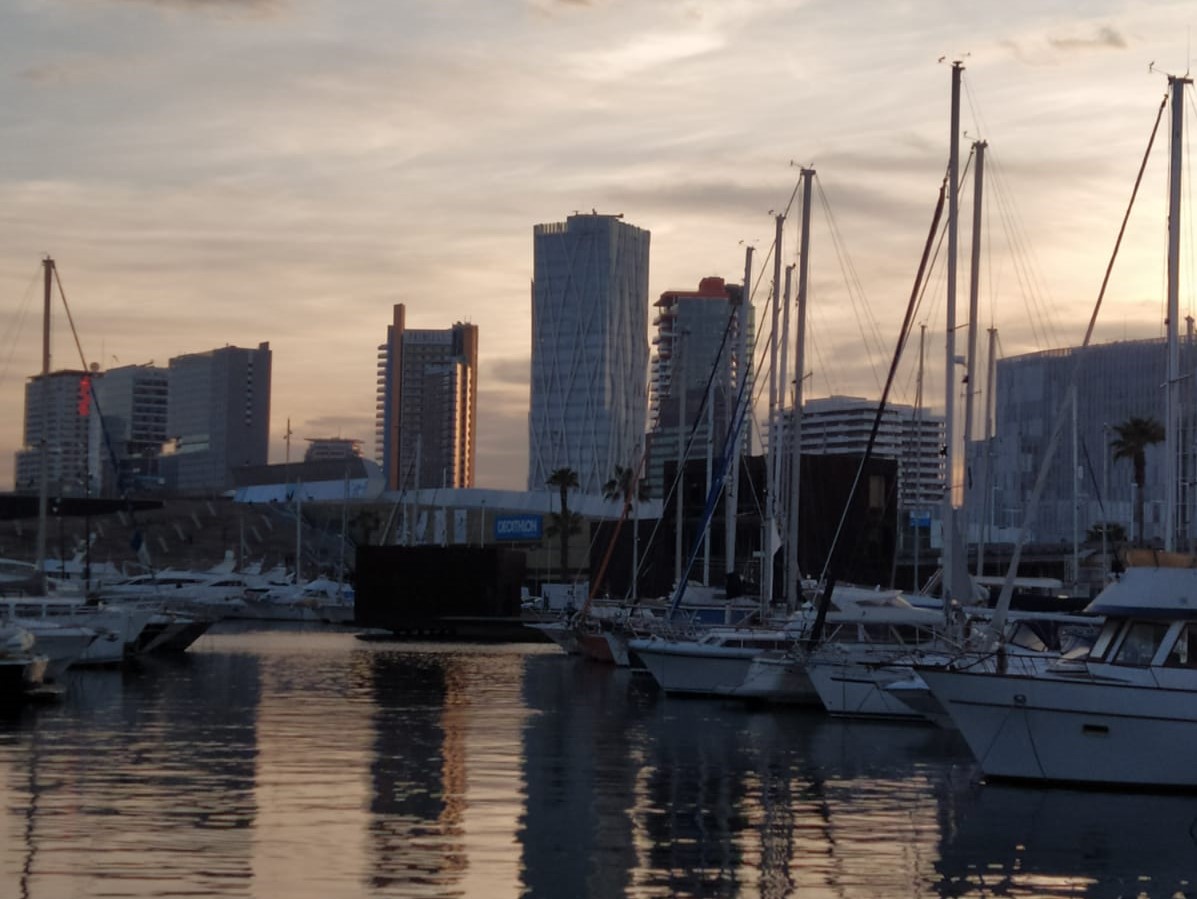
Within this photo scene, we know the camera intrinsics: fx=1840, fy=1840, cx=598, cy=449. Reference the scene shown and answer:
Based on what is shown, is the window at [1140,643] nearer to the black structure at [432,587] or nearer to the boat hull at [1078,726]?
the boat hull at [1078,726]

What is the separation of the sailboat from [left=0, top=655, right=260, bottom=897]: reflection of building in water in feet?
34.8

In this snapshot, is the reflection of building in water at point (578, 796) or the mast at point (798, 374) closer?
the reflection of building in water at point (578, 796)

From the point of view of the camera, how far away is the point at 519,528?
494 feet

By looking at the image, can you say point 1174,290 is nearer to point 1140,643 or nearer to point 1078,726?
point 1140,643

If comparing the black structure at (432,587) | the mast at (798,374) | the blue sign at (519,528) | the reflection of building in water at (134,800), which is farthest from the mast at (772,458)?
the blue sign at (519,528)

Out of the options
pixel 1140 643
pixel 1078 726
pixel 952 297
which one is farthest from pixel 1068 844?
pixel 952 297

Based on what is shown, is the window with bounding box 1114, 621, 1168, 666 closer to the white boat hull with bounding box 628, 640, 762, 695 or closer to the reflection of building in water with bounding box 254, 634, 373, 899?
the reflection of building in water with bounding box 254, 634, 373, 899

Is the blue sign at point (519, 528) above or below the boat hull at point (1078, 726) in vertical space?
above

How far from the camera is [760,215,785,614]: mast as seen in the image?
51656 millimetres

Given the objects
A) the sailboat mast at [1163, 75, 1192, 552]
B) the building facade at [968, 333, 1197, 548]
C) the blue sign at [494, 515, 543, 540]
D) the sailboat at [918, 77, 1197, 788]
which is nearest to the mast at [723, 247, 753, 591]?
the sailboat mast at [1163, 75, 1192, 552]

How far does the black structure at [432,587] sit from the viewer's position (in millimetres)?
101938

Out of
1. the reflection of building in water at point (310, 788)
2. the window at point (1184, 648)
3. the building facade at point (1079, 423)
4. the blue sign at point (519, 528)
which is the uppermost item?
the building facade at point (1079, 423)

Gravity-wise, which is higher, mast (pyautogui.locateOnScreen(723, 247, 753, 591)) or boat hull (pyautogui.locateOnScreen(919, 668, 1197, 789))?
mast (pyautogui.locateOnScreen(723, 247, 753, 591))

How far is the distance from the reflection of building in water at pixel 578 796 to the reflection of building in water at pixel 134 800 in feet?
10.5
